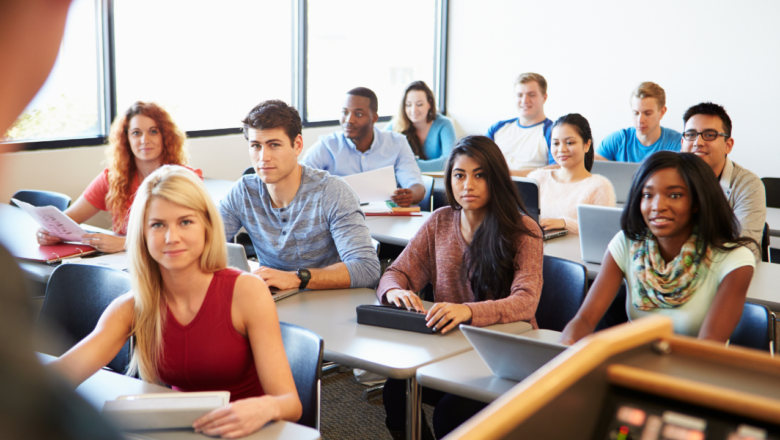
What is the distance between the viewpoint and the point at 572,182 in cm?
315

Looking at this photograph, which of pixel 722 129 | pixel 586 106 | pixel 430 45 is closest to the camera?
pixel 722 129

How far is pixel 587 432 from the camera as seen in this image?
0.53 m

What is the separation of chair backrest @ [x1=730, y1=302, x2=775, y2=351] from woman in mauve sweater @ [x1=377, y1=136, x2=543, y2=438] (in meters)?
→ 0.54

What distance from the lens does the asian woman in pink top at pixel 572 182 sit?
9.89ft

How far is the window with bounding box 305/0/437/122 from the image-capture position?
549 cm

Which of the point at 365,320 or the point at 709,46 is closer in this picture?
the point at 365,320

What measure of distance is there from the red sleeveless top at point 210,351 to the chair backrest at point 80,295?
0.46m

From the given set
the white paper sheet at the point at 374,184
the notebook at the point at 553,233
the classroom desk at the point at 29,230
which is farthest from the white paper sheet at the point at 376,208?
the notebook at the point at 553,233

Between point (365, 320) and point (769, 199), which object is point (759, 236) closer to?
point (769, 199)

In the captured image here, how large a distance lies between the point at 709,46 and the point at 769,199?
2022mm

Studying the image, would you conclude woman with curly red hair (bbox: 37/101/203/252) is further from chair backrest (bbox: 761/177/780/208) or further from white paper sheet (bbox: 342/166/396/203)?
chair backrest (bbox: 761/177/780/208)

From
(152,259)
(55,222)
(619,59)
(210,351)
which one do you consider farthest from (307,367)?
(619,59)

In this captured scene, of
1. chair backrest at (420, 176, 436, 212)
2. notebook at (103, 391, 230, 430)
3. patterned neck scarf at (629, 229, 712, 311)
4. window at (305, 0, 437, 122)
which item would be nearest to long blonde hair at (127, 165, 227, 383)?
notebook at (103, 391, 230, 430)

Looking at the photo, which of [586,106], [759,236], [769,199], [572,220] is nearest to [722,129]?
[759,236]
